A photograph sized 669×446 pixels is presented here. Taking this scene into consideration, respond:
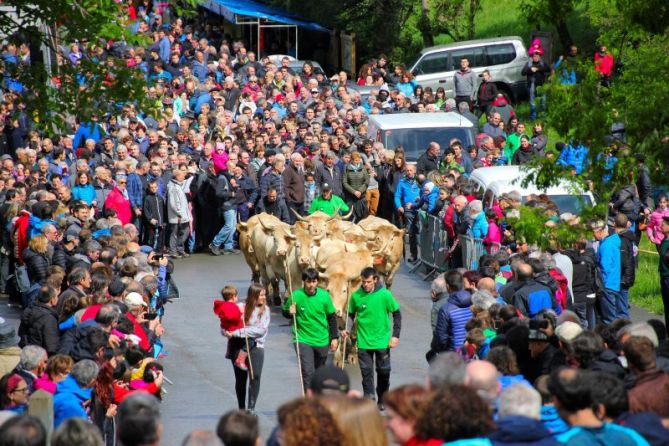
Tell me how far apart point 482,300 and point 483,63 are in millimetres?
25601

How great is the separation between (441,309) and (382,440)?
727 centimetres

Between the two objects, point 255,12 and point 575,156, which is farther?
point 255,12

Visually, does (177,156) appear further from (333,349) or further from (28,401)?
(28,401)

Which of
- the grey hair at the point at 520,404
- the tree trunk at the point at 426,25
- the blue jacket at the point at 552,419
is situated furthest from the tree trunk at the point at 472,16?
the grey hair at the point at 520,404

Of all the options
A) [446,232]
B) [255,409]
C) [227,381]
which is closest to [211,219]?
[446,232]

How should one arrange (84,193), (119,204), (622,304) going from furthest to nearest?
(119,204)
(84,193)
(622,304)

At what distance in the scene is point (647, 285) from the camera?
24.0m

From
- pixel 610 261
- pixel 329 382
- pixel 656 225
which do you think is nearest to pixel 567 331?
pixel 329 382

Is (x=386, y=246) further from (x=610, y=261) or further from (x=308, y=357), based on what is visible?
(x=308, y=357)

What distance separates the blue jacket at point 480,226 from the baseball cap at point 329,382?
12.8m

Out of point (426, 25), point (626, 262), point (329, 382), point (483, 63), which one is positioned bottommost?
point (626, 262)

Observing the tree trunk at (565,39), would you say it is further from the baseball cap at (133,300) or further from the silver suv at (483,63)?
the baseball cap at (133,300)

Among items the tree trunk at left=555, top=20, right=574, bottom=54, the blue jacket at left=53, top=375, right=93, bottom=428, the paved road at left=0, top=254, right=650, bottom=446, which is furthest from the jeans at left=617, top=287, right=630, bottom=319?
the tree trunk at left=555, top=20, right=574, bottom=54

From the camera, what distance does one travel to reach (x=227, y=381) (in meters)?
18.0
